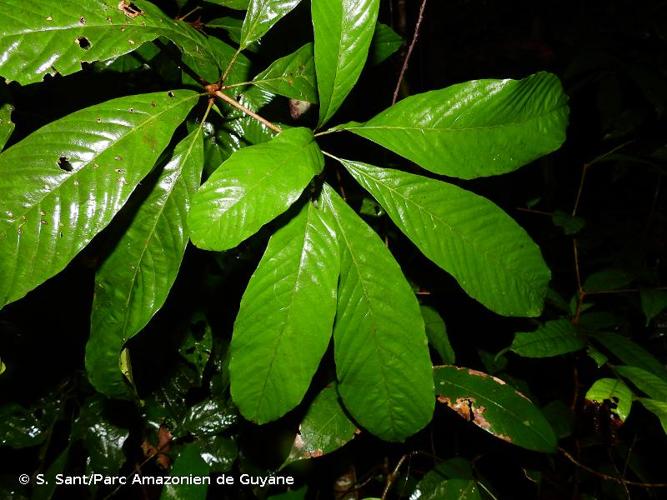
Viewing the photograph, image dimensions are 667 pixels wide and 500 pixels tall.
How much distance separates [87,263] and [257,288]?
73 centimetres

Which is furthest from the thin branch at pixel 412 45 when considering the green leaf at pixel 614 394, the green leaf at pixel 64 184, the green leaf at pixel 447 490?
the green leaf at pixel 447 490

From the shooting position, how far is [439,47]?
2.12m

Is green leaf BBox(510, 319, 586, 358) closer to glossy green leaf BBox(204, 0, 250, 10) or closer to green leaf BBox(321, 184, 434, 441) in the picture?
green leaf BBox(321, 184, 434, 441)

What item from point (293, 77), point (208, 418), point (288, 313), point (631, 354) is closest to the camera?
point (288, 313)

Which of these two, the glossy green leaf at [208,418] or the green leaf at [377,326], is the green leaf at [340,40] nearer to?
the green leaf at [377,326]

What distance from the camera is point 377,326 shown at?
2.41 feet

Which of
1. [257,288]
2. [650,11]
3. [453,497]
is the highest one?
[257,288]

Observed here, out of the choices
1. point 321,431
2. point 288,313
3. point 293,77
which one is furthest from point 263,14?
point 321,431

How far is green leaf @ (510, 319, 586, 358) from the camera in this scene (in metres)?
1.18

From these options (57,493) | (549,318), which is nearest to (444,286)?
(549,318)

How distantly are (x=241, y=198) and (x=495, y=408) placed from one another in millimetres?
848

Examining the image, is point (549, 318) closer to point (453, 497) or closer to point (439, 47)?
point (453, 497)

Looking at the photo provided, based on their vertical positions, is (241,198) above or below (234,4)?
below

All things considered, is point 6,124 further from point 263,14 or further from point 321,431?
point 321,431
